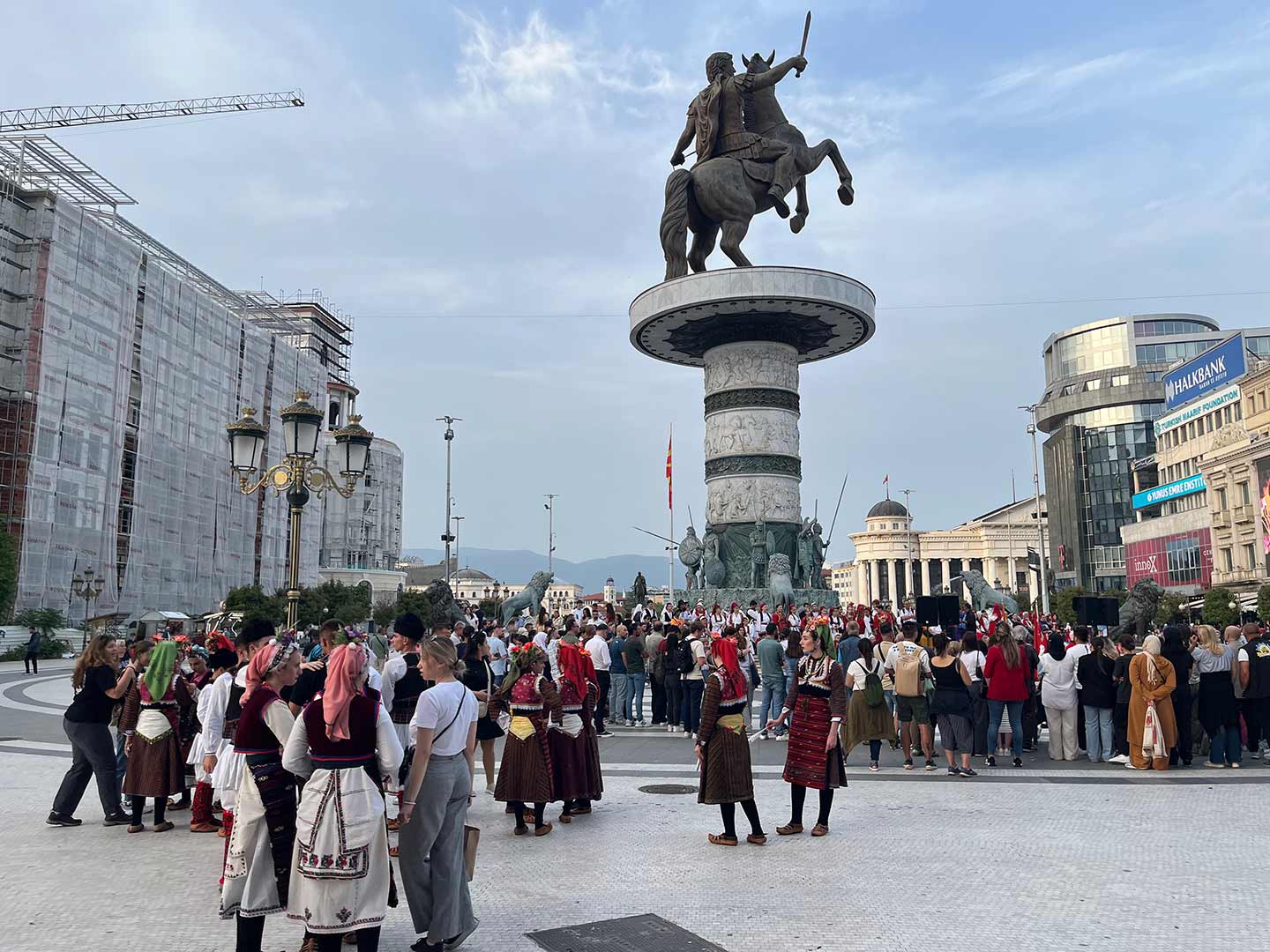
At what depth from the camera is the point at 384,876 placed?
14.9ft

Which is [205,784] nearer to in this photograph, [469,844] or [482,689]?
[482,689]

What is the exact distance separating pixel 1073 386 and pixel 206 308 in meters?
73.4

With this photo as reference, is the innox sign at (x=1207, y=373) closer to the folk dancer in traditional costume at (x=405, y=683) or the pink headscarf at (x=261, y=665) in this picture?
the folk dancer in traditional costume at (x=405, y=683)

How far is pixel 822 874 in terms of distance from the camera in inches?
249

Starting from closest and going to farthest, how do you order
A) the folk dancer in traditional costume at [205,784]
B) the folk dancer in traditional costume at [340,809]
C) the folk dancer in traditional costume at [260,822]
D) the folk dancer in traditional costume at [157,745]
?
the folk dancer in traditional costume at [340,809] → the folk dancer in traditional costume at [260,822] → the folk dancer in traditional costume at [205,784] → the folk dancer in traditional costume at [157,745]

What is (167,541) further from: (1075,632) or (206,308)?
(1075,632)

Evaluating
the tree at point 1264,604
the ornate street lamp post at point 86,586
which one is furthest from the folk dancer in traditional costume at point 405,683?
the tree at point 1264,604

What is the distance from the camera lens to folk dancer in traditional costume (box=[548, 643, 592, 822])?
798 centimetres

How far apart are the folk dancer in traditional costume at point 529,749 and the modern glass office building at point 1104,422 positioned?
265ft

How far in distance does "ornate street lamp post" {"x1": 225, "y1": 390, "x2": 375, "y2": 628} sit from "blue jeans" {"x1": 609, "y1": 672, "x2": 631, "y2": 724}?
5.12 m

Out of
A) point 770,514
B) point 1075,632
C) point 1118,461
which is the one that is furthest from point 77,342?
point 1118,461

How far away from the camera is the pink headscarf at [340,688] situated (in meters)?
4.38

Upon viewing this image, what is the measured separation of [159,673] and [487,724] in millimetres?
2901

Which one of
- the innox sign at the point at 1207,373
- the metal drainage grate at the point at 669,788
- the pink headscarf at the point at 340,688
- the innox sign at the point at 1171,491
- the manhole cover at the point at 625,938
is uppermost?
the innox sign at the point at 1207,373
